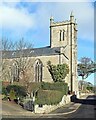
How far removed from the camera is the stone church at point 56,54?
60875mm

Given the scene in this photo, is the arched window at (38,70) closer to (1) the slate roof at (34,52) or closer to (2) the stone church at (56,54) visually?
(2) the stone church at (56,54)

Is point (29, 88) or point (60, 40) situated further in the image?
point (60, 40)

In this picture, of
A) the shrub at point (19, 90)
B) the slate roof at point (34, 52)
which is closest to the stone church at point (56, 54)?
the slate roof at point (34, 52)

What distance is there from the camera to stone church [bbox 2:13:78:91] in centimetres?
6088

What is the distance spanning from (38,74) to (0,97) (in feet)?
92.6

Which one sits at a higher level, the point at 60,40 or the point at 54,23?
the point at 54,23

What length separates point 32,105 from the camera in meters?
25.8

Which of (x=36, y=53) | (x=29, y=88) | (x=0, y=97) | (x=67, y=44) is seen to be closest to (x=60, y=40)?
(x=67, y=44)

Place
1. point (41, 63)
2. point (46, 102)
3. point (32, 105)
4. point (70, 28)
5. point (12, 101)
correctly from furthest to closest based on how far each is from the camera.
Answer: point (70, 28) < point (41, 63) < point (12, 101) < point (46, 102) < point (32, 105)

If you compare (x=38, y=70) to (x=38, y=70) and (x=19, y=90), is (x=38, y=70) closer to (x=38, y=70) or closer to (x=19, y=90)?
(x=38, y=70)

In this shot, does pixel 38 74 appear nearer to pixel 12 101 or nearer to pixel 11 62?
pixel 11 62

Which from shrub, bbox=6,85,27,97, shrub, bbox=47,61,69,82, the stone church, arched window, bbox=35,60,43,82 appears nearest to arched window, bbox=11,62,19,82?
the stone church

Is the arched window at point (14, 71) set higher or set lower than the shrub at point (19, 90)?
higher

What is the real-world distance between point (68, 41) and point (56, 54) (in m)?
6.60
